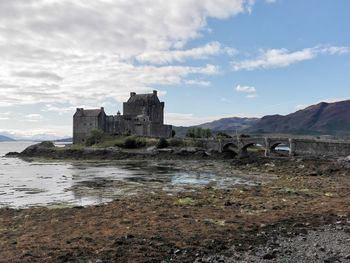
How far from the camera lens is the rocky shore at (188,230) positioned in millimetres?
12586

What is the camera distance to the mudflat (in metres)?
12.6

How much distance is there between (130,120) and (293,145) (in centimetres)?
5912

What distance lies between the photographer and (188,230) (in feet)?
52.2

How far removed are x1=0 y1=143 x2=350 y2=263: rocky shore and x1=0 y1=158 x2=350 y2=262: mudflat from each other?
0.10 feet

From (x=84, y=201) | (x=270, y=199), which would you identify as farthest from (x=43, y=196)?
(x=270, y=199)

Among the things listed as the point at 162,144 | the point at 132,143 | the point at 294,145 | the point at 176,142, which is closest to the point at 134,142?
the point at 132,143

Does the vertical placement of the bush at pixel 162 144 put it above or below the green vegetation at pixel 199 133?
below

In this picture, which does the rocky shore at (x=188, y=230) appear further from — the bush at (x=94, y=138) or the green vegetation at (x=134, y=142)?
the bush at (x=94, y=138)

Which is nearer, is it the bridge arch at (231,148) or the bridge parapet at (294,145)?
the bridge parapet at (294,145)

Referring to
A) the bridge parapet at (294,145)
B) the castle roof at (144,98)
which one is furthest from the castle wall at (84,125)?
the bridge parapet at (294,145)

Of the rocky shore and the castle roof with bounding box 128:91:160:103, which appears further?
the castle roof with bounding box 128:91:160:103

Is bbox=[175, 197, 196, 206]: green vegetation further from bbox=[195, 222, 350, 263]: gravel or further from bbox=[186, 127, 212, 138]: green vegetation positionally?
bbox=[186, 127, 212, 138]: green vegetation

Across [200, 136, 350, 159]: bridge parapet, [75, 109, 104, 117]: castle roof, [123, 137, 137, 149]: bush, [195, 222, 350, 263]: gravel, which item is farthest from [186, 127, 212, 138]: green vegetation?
[195, 222, 350, 263]: gravel

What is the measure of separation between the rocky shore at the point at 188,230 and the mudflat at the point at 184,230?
3 cm
